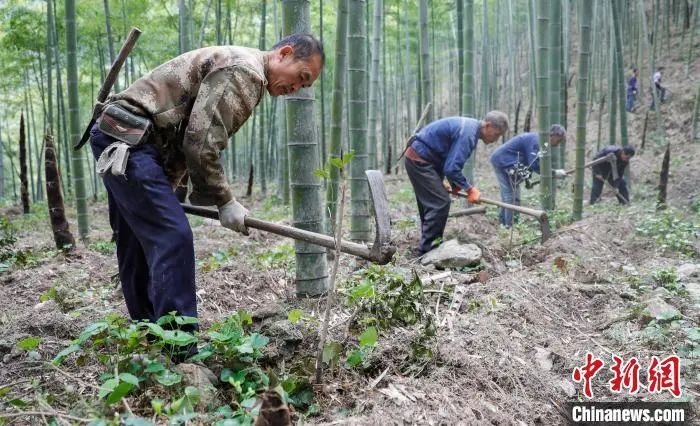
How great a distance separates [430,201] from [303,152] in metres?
2.53

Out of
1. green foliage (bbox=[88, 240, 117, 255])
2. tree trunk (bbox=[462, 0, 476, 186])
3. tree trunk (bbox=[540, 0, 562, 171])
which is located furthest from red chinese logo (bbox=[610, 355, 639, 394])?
tree trunk (bbox=[462, 0, 476, 186])

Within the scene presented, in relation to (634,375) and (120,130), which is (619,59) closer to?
(634,375)

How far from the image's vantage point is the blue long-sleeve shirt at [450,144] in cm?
523

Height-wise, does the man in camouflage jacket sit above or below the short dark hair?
below

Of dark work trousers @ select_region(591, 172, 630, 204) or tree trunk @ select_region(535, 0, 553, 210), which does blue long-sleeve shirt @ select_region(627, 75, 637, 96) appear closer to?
dark work trousers @ select_region(591, 172, 630, 204)

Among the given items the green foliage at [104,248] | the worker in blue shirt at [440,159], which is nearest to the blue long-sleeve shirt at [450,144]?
the worker in blue shirt at [440,159]

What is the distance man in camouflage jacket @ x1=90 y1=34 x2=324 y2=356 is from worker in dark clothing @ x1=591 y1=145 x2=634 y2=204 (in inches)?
304

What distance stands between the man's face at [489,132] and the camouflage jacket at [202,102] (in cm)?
334

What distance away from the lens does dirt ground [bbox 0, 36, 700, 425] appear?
2148mm

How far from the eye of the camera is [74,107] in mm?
5922

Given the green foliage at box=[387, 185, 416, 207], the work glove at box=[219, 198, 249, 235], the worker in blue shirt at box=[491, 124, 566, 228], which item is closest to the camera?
the work glove at box=[219, 198, 249, 235]

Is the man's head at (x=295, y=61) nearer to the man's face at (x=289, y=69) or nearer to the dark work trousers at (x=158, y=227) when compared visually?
the man's face at (x=289, y=69)

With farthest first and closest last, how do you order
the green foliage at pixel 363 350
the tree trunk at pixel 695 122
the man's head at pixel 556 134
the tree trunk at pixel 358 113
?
1. the tree trunk at pixel 695 122
2. the man's head at pixel 556 134
3. the tree trunk at pixel 358 113
4. the green foliage at pixel 363 350

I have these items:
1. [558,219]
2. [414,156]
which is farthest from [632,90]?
[414,156]
